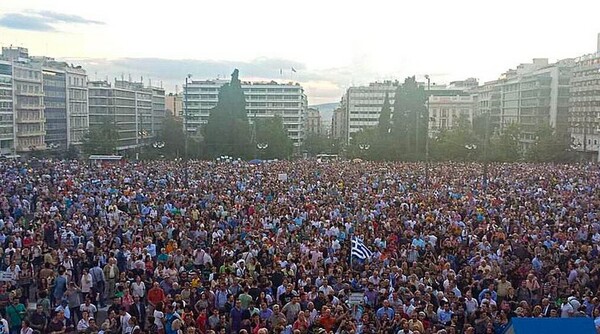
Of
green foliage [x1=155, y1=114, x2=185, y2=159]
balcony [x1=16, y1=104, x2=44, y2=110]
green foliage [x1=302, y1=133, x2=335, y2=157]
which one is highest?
balcony [x1=16, y1=104, x2=44, y2=110]

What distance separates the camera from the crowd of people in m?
10.3

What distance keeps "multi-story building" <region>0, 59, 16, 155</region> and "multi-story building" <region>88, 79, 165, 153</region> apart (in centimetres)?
2583

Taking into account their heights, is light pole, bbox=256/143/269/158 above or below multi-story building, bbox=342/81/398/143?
below

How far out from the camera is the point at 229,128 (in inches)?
2357

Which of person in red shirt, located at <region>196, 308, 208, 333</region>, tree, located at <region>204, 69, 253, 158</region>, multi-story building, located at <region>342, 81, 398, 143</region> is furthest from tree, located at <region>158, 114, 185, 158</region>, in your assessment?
multi-story building, located at <region>342, 81, 398, 143</region>

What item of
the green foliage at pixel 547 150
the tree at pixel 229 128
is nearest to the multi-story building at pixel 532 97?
the green foliage at pixel 547 150

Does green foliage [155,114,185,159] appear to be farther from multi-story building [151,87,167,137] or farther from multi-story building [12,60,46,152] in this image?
multi-story building [151,87,167,137]

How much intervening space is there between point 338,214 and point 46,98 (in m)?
90.4

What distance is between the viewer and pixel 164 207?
20.7 m

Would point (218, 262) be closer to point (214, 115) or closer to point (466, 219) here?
point (466, 219)

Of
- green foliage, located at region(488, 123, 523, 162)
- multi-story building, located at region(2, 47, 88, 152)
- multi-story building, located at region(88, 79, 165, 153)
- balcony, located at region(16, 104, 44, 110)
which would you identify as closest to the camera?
green foliage, located at region(488, 123, 523, 162)

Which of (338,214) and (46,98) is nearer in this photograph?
(338,214)

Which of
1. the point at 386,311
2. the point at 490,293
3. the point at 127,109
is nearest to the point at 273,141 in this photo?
the point at 490,293

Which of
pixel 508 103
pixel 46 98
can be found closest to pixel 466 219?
pixel 46 98
